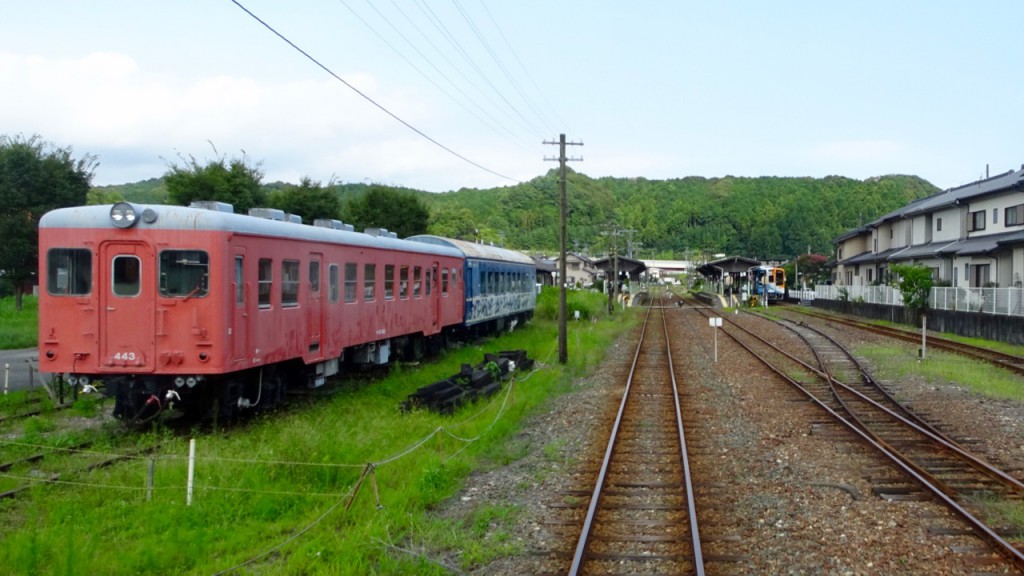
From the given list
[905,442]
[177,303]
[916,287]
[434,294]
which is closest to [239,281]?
[177,303]

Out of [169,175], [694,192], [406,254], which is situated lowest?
[406,254]

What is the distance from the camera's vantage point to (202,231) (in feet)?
31.1

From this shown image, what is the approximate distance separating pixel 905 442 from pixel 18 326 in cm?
2270

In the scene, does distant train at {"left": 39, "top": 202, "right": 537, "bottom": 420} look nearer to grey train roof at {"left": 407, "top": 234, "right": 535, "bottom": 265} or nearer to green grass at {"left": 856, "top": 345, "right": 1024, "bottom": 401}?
grey train roof at {"left": 407, "top": 234, "right": 535, "bottom": 265}

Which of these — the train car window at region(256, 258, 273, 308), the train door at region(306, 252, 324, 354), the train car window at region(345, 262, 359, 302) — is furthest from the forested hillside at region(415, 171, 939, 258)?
the train car window at region(256, 258, 273, 308)

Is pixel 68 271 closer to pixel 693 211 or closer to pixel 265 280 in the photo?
pixel 265 280

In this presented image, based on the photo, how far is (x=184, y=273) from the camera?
9547 millimetres

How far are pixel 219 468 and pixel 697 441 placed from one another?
18.0 feet

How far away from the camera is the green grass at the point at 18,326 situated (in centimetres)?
2034

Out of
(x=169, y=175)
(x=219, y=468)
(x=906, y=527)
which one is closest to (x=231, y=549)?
(x=219, y=468)

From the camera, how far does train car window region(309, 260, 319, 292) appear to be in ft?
38.8

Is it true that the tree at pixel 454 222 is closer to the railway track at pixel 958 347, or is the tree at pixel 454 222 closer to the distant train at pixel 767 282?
the distant train at pixel 767 282

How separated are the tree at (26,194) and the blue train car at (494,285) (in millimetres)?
14558

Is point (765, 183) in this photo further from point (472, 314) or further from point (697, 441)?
point (697, 441)
